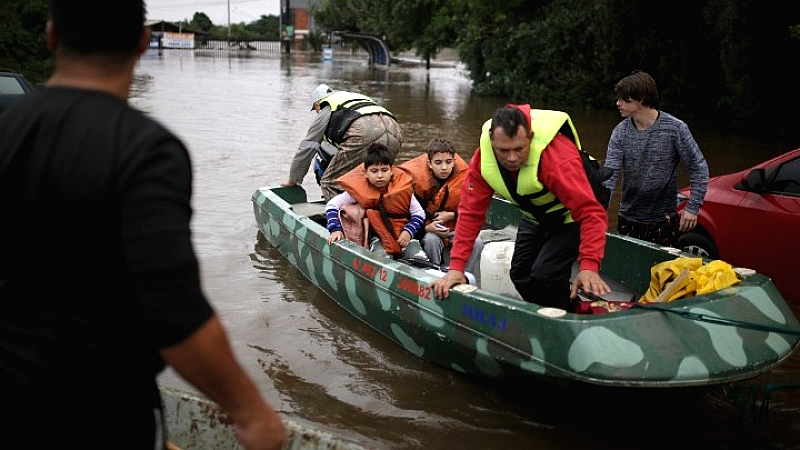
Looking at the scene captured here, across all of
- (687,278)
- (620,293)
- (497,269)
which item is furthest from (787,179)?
(497,269)

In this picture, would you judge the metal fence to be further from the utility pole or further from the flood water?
the flood water

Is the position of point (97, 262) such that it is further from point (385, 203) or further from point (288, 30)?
point (288, 30)

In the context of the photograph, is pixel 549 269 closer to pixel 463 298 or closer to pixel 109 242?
pixel 463 298

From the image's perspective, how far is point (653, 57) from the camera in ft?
73.8

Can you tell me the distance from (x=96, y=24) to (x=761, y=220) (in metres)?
5.96

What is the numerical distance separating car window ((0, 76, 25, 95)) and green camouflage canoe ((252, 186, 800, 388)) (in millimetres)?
9840

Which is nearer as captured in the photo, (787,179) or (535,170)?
(535,170)

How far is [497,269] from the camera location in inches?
235

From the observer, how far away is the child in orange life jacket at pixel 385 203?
6816 mm

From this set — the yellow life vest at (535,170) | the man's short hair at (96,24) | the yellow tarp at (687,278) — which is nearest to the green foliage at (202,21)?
the yellow tarp at (687,278)

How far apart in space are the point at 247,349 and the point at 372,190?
5.33 ft

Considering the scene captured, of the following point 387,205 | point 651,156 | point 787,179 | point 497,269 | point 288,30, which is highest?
point 651,156

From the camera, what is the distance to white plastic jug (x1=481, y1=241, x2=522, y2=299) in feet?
19.5

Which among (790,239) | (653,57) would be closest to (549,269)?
(790,239)
